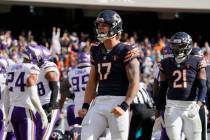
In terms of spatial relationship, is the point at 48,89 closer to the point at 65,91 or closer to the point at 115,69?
the point at 65,91

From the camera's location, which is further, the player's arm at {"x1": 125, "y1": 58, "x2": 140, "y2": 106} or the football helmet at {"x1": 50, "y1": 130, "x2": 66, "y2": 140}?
the football helmet at {"x1": 50, "y1": 130, "x2": 66, "y2": 140}

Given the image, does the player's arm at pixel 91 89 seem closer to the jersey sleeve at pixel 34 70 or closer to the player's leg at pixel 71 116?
the jersey sleeve at pixel 34 70

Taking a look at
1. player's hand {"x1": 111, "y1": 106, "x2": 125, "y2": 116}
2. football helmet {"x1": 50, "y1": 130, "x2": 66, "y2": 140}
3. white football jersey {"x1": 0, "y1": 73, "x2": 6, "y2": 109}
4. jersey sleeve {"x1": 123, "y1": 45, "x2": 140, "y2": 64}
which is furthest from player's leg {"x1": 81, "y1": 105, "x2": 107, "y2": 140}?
football helmet {"x1": 50, "y1": 130, "x2": 66, "y2": 140}

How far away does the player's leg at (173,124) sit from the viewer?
7.89 m

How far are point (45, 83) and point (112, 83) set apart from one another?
7.34 feet

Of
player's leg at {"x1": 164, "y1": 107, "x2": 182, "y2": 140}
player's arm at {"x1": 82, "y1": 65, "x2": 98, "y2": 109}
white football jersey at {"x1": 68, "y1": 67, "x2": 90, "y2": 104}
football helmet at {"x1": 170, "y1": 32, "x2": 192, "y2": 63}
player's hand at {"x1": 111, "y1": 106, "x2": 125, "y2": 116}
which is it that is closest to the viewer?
player's hand at {"x1": 111, "y1": 106, "x2": 125, "y2": 116}

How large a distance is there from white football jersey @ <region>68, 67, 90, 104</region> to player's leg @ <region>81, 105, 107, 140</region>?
2.76 m

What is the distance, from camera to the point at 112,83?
664 centimetres

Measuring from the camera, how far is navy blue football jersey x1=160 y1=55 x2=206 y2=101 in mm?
8031

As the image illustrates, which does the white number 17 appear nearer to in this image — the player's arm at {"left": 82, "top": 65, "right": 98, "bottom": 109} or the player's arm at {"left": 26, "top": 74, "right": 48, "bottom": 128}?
the player's arm at {"left": 82, "top": 65, "right": 98, "bottom": 109}

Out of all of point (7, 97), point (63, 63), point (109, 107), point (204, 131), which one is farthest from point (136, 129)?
point (63, 63)

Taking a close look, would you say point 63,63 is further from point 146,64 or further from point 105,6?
point 105,6

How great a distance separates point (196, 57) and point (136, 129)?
174 cm

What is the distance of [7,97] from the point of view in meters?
8.48
